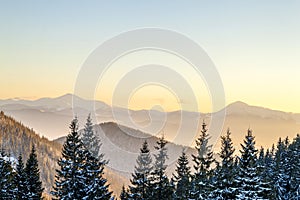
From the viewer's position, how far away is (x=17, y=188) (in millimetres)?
34062

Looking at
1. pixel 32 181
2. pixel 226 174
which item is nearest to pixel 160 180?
pixel 226 174

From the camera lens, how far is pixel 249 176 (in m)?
24.5

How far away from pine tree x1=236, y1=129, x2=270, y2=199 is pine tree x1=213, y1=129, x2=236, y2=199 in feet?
2.51

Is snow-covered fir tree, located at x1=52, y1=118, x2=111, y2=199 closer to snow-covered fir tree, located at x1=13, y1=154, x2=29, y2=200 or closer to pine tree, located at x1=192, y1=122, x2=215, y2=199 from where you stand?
snow-covered fir tree, located at x1=13, y1=154, x2=29, y2=200

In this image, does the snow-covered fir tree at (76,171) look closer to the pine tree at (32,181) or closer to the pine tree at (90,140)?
the pine tree at (90,140)

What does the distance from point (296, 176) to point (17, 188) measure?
31.9 m

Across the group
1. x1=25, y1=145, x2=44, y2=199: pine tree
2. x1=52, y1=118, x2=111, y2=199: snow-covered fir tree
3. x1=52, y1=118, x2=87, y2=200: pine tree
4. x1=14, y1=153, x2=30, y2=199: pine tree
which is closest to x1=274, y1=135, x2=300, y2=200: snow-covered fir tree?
x1=52, y1=118, x2=111, y2=199: snow-covered fir tree

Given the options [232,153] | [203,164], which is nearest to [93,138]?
[203,164]

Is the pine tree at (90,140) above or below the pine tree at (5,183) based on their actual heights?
above

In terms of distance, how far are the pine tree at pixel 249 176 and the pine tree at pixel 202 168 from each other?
4538 mm

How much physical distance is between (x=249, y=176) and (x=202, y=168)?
6201 millimetres

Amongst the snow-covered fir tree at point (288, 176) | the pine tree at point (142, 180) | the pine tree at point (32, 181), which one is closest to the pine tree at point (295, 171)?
the snow-covered fir tree at point (288, 176)

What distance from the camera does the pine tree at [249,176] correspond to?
24.2 metres

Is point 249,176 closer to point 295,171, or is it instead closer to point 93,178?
point 93,178
